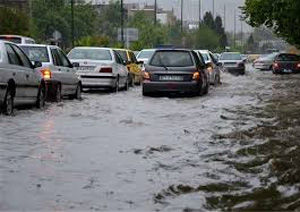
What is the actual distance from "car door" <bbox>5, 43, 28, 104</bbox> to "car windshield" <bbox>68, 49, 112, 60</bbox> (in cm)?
845

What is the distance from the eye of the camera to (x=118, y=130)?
514 inches

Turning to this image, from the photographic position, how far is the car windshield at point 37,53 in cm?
1945

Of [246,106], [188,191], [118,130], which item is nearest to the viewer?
[188,191]

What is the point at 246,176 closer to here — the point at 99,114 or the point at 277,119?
the point at 277,119

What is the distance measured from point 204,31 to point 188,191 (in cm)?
11126

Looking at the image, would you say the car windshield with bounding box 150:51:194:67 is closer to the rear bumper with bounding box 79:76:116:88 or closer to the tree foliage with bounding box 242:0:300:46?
the rear bumper with bounding box 79:76:116:88

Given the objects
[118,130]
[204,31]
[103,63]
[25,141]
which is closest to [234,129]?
[118,130]

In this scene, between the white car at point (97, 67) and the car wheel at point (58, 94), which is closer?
the car wheel at point (58, 94)

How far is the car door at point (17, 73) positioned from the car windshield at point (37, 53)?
346 cm

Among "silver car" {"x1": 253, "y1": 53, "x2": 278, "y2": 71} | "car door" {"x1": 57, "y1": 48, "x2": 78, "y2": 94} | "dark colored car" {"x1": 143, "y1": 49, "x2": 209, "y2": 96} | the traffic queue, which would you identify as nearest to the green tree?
the traffic queue

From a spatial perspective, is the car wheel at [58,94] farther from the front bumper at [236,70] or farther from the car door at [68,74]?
the front bumper at [236,70]

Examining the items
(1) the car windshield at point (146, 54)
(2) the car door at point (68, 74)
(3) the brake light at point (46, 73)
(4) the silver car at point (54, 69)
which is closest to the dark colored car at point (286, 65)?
(1) the car windshield at point (146, 54)

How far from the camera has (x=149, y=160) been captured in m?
9.69

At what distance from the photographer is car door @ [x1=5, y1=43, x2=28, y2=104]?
598 inches
